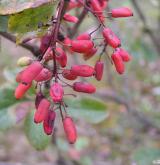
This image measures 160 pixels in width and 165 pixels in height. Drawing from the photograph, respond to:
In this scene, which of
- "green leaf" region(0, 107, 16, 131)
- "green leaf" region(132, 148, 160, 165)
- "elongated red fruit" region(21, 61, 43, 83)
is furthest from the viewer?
"green leaf" region(132, 148, 160, 165)

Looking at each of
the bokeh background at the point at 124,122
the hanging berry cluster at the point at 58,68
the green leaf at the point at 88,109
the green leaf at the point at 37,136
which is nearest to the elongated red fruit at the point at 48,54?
the hanging berry cluster at the point at 58,68

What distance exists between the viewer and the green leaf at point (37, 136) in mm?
1629

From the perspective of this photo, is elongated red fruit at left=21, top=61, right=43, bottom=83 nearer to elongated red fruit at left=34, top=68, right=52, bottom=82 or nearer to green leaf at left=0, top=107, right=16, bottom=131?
elongated red fruit at left=34, top=68, right=52, bottom=82

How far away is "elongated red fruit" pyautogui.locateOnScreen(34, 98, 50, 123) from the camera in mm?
1119

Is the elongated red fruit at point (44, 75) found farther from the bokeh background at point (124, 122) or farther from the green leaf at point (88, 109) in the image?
the bokeh background at point (124, 122)

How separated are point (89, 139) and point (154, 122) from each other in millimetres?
916

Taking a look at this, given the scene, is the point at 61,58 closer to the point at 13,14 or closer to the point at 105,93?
the point at 13,14

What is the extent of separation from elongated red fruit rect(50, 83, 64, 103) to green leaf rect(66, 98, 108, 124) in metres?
0.81

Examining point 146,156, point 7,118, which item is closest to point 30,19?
point 7,118

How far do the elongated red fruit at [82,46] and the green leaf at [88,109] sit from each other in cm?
83

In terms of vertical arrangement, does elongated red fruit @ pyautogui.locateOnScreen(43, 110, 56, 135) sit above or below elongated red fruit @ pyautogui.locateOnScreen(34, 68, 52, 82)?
below

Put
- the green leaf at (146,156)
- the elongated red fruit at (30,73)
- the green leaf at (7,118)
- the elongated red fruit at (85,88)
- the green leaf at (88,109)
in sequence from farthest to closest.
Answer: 1. the green leaf at (146,156)
2. the green leaf at (88,109)
3. the green leaf at (7,118)
4. the elongated red fruit at (85,88)
5. the elongated red fruit at (30,73)

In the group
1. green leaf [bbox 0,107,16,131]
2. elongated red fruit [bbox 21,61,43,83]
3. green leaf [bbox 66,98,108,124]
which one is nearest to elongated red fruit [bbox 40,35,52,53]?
elongated red fruit [bbox 21,61,43,83]

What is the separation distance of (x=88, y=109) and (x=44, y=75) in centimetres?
92
